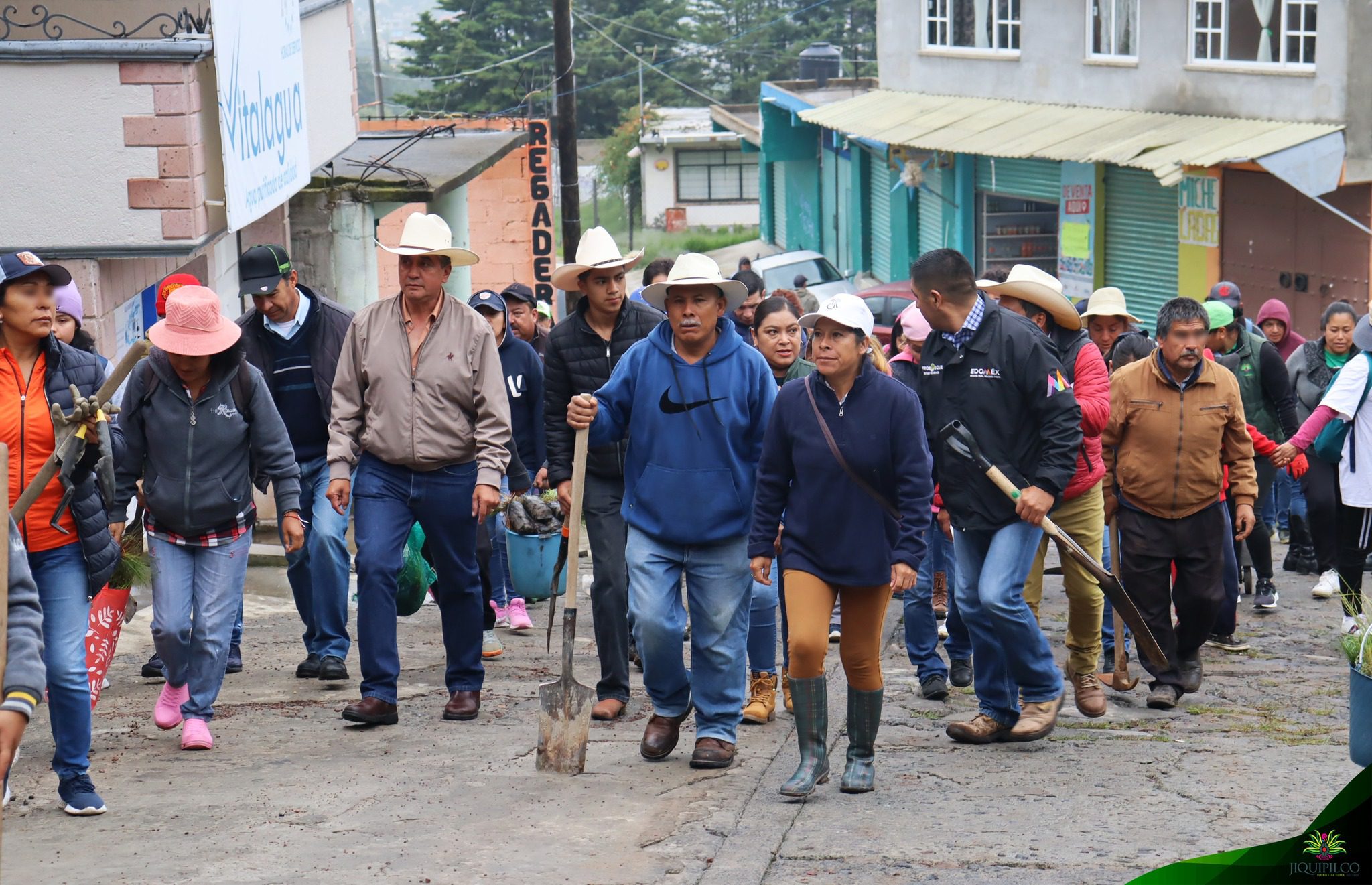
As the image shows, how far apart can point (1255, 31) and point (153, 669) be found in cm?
1775

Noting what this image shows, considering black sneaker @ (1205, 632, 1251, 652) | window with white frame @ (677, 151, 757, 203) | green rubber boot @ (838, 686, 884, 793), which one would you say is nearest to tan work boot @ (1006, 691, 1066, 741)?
green rubber boot @ (838, 686, 884, 793)

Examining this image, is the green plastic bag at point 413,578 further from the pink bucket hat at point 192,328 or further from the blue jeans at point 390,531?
the pink bucket hat at point 192,328

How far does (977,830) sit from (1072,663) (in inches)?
83.4

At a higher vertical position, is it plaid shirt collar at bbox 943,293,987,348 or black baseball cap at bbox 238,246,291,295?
black baseball cap at bbox 238,246,291,295

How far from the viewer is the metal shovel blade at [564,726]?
→ 6.07 meters

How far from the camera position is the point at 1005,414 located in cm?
633

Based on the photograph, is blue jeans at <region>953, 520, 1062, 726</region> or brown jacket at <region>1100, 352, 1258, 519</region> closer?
blue jeans at <region>953, 520, 1062, 726</region>

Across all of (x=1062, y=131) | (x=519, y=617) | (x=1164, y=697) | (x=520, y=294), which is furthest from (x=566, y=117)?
(x=1164, y=697)

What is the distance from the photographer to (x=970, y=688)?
25.6ft

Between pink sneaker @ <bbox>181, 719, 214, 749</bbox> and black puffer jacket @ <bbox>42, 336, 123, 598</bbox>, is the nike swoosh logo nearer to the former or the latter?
black puffer jacket @ <bbox>42, 336, 123, 598</bbox>

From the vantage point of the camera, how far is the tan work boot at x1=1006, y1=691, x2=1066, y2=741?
6.58 meters

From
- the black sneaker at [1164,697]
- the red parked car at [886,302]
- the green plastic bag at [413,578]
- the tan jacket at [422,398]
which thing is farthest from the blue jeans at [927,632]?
the red parked car at [886,302]

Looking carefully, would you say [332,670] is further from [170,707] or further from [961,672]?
[961,672]

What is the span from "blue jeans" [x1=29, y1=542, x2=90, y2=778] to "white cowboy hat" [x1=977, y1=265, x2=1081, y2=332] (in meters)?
3.94
